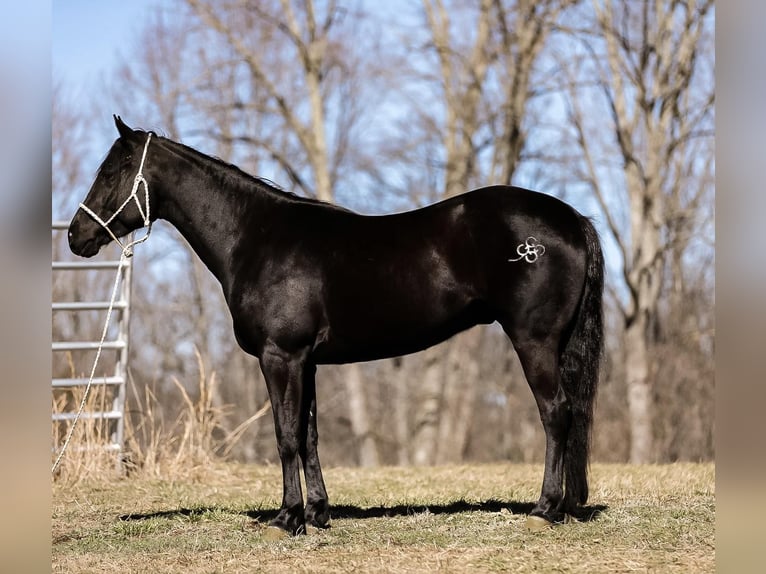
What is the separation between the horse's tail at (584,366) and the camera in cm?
505

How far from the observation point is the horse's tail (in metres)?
5.05

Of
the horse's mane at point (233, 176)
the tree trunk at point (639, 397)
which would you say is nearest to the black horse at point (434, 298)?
the horse's mane at point (233, 176)

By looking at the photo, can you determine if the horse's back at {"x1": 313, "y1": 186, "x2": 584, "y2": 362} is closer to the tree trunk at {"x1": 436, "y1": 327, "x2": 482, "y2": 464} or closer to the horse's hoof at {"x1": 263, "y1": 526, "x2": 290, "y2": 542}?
the horse's hoof at {"x1": 263, "y1": 526, "x2": 290, "y2": 542}

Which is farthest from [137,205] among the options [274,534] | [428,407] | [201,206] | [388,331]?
[428,407]

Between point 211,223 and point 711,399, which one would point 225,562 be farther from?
point 711,399

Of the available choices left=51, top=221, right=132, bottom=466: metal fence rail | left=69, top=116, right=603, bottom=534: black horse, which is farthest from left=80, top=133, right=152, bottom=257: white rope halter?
left=51, top=221, right=132, bottom=466: metal fence rail

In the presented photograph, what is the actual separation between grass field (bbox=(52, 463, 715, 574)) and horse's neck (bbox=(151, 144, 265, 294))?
1635 millimetres

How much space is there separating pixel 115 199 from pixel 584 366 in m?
3.06

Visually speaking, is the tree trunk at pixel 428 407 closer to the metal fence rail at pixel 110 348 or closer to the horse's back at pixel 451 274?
the metal fence rail at pixel 110 348

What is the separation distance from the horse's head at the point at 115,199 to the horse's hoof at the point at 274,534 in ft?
6.70

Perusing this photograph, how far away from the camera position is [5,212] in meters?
2.56

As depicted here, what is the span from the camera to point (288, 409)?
16.3 feet

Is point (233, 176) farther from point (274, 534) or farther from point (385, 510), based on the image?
point (385, 510)

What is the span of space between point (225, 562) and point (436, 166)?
13182mm
